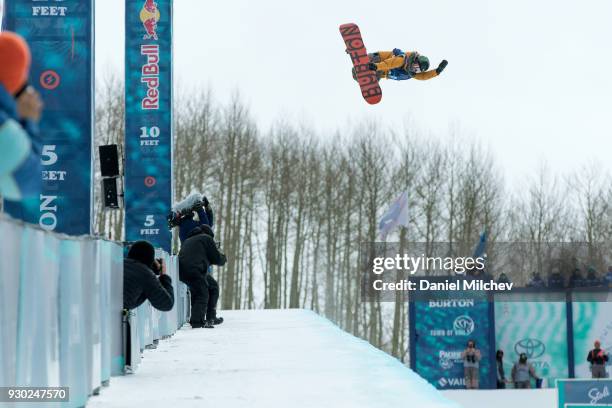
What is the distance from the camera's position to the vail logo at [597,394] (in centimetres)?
2742

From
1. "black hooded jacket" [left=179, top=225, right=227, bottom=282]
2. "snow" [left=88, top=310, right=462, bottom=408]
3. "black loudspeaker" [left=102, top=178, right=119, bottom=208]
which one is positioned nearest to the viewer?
"snow" [left=88, top=310, right=462, bottom=408]

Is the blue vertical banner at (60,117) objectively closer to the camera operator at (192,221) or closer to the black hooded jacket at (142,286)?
the black hooded jacket at (142,286)

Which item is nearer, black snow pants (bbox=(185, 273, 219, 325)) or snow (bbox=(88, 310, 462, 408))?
snow (bbox=(88, 310, 462, 408))

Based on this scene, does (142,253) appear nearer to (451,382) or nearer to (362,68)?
(362,68)

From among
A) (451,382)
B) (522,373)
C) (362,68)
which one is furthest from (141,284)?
(522,373)

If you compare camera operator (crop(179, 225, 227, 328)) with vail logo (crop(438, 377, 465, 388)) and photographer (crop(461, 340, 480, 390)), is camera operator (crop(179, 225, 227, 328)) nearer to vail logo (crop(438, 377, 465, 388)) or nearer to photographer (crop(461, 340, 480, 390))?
vail logo (crop(438, 377, 465, 388))

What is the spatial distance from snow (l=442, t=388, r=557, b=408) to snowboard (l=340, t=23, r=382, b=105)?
7.36m

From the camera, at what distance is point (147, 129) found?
72.7ft

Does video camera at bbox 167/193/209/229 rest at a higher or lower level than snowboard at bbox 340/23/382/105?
lower

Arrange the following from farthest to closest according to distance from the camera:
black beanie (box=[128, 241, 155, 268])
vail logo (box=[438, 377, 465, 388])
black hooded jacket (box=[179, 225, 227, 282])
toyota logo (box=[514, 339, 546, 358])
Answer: toyota logo (box=[514, 339, 546, 358]), vail logo (box=[438, 377, 465, 388]), black hooded jacket (box=[179, 225, 227, 282]), black beanie (box=[128, 241, 155, 268])

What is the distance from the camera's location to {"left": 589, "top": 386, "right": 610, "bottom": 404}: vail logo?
27422mm

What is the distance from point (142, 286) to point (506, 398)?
19.8m

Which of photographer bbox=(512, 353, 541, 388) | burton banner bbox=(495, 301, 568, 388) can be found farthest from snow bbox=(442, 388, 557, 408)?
burton banner bbox=(495, 301, 568, 388)

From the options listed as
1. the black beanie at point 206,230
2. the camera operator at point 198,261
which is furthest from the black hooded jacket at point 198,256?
the black beanie at point 206,230
